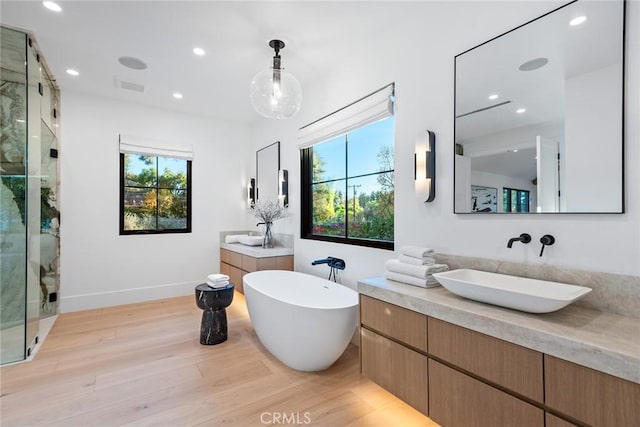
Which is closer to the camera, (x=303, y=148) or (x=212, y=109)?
(x=303, y=148)

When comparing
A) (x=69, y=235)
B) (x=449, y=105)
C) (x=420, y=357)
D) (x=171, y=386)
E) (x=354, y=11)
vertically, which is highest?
(x=354, y=11)

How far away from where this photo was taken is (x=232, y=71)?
11.0ft

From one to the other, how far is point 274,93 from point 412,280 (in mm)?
1848

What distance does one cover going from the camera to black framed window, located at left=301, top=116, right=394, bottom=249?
2898mm

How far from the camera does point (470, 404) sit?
1392mm

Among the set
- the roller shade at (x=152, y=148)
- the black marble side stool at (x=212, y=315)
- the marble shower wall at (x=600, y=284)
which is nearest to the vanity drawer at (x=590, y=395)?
the marble shower wall at (x=600, y=284)

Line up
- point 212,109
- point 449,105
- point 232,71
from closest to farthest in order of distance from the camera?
point 449,105, point 232,71, point 212,109

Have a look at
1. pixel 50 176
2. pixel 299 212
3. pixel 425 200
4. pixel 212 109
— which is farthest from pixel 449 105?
pixel 50 176

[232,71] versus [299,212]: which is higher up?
[232,71]

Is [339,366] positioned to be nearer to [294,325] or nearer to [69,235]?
[294,325]

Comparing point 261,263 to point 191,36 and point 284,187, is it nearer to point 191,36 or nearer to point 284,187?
point 284,187

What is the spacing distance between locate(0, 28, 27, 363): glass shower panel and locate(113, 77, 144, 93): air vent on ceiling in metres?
0.98

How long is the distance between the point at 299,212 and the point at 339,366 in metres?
1.92

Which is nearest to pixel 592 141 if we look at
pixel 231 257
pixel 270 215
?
pixel 270 215
